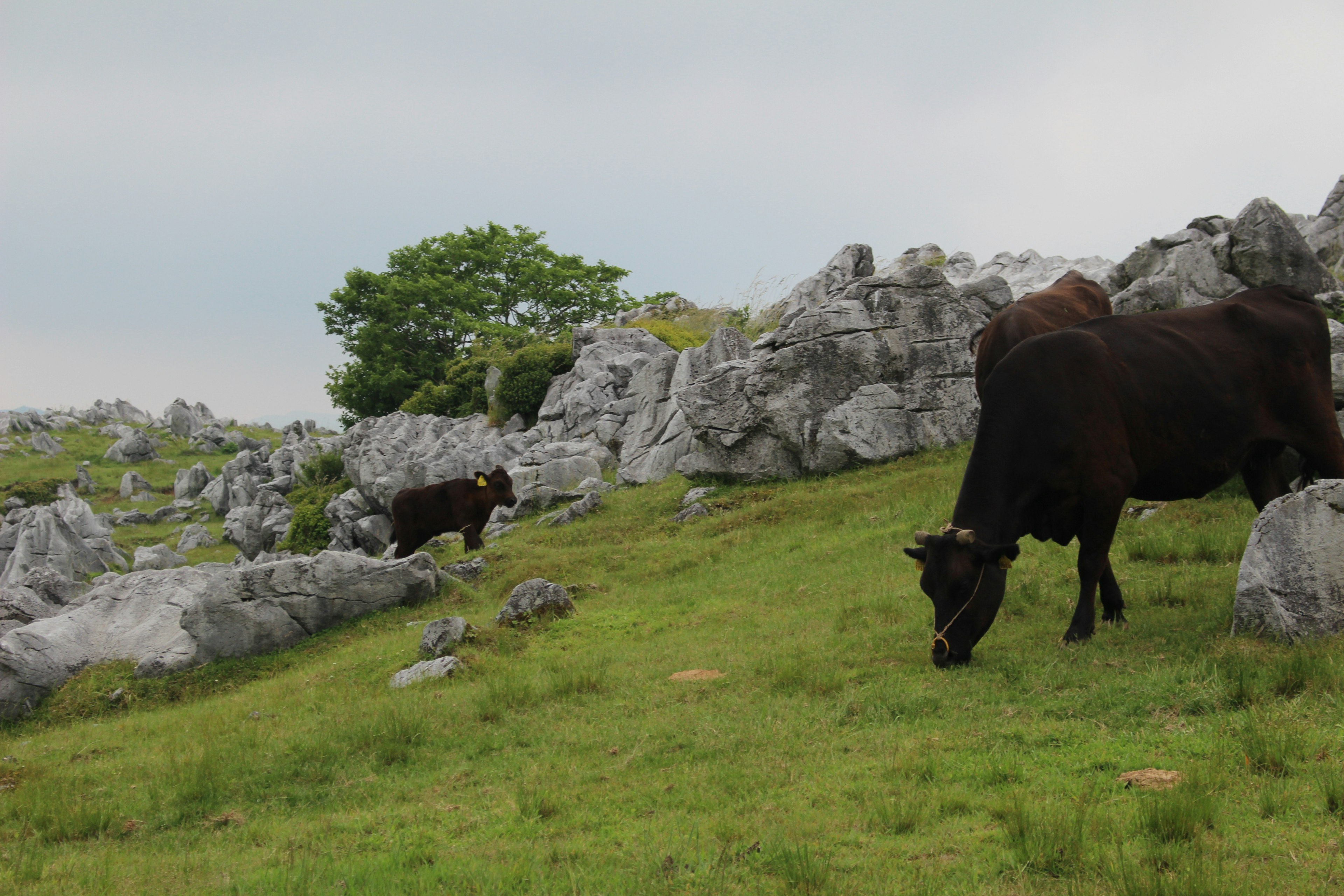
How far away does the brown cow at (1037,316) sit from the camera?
14383 millimetres

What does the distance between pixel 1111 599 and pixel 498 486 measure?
1831cm

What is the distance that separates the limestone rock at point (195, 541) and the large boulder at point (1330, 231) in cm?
4208

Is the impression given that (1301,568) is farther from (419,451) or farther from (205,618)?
(419,451)

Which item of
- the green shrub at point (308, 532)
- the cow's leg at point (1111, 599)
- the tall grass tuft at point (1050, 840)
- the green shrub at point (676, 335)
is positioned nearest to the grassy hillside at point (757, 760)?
the tall grass tuft at point (1050, 840)

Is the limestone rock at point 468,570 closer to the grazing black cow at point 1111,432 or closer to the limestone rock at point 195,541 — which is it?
the grazing black cow at point 1111,432

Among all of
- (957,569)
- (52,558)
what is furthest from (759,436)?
(52,558)

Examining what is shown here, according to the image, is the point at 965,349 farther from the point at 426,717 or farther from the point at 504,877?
the point at 504,877

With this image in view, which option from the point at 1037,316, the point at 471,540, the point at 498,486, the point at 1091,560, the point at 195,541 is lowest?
the point at 195,541

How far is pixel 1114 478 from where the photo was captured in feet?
26.8

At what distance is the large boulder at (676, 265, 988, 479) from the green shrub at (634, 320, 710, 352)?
15.9 m

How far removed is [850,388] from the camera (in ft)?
70.2

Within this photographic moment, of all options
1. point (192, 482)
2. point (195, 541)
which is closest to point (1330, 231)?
point (195, 541)

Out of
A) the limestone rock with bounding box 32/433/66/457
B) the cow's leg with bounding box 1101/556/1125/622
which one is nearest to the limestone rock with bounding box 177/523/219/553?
the limestone rock with bounding box 32/433/66/457

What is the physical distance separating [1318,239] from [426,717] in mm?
26168
